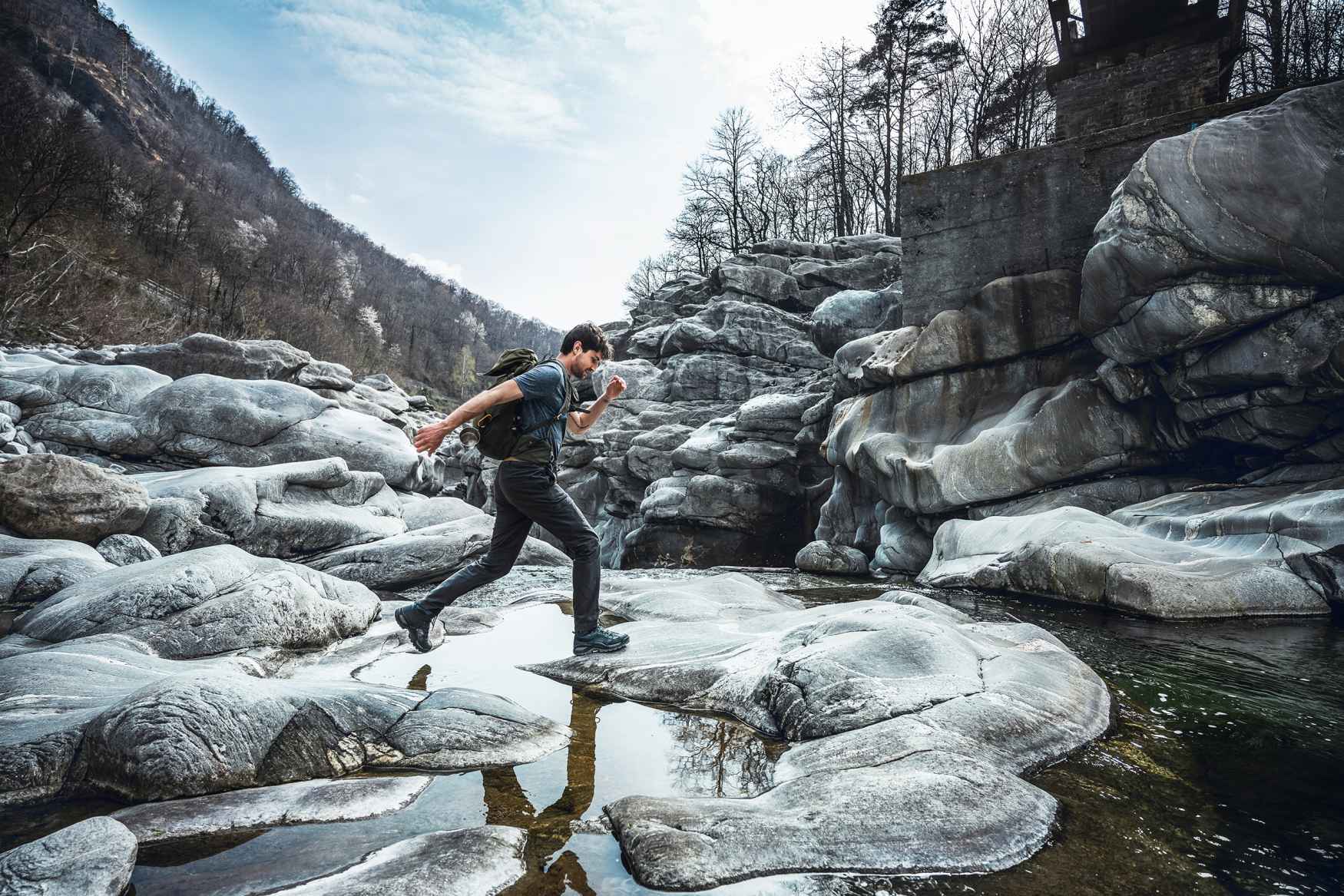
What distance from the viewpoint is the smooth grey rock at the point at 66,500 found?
7211 mm

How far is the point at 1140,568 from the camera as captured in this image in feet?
23.0

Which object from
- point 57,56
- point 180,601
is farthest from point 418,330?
point 180,601

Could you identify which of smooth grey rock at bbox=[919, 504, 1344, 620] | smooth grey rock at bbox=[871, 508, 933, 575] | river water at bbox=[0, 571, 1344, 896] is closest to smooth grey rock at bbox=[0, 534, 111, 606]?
river water at bbox=[0, 571, 1344, 896]

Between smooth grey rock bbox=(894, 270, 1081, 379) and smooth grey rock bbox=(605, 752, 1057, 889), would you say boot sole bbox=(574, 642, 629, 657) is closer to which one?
smooth grey rock bbox=(605, 752, 1057, 889)

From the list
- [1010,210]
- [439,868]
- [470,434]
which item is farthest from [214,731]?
[1010,210]

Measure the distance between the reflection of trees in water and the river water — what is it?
10 millimetres

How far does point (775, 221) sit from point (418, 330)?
2197 inches

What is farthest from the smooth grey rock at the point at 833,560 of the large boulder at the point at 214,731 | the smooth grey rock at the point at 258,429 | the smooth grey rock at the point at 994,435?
the large boulder at the point at 214,731

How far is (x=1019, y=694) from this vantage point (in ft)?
10.8

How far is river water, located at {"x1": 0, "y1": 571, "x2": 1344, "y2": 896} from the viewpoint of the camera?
1945mm

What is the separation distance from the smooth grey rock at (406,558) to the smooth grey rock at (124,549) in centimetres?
166

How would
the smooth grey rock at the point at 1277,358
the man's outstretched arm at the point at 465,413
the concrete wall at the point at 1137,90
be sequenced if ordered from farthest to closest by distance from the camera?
the concrete wall at the point at 1137,90
the smooth grey rock at the point at 1277,358
the man's outstretched arm at the point at 465,413

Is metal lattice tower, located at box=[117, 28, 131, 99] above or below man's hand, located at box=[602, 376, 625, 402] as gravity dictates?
above

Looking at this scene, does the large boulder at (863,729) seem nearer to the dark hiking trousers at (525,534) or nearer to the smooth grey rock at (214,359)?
the dark hiking trousers at (525,534)
